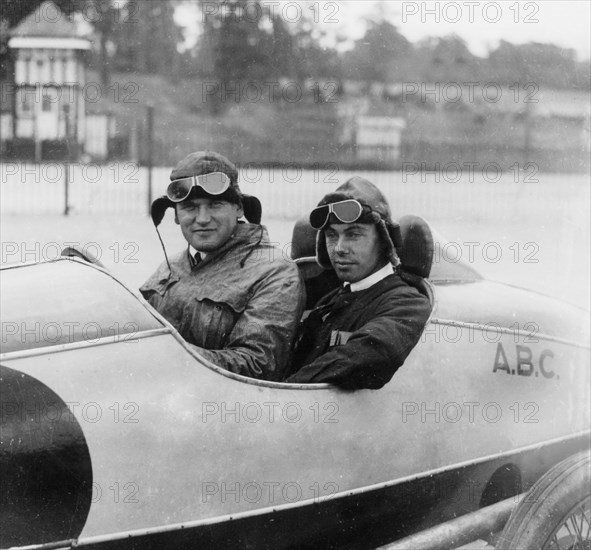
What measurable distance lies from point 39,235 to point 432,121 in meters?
A: 5.37

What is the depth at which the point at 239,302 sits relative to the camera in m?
2.78

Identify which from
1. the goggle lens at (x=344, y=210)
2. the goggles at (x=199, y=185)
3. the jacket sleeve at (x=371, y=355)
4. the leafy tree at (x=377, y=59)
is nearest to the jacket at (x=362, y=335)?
the jacket sleeve at (x=371, y=355)

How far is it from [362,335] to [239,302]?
1.78ft

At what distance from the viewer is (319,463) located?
2334mm

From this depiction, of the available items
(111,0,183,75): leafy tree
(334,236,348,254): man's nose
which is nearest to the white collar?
(334,236,348,254): man's nose

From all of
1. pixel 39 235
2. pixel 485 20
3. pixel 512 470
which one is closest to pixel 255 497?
pixel 512 470

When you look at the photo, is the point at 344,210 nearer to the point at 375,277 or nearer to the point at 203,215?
the point at 375,277

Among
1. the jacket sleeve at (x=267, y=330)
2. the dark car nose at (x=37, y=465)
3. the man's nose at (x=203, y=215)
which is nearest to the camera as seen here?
the dark car nose at (x=37, y=465)

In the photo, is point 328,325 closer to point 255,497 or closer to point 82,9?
point 255,497

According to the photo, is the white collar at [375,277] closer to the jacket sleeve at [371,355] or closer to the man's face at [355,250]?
the man's face at [355,250]

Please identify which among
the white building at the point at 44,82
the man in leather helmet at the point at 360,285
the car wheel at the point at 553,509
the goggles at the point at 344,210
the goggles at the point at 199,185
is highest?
the white building at the point at 44,82

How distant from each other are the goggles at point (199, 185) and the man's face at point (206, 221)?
5 centimetres

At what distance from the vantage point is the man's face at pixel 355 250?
2805mm

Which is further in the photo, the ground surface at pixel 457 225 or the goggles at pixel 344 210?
the ground surface at pixel 457 225
